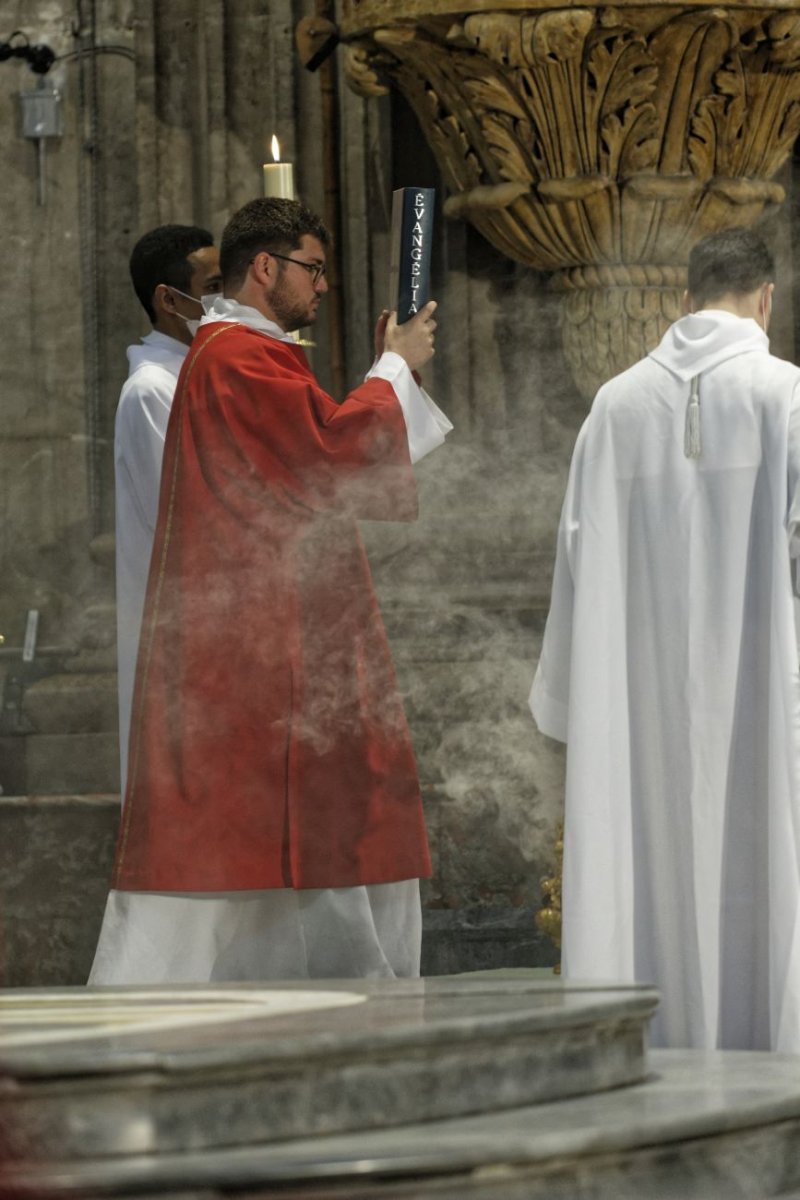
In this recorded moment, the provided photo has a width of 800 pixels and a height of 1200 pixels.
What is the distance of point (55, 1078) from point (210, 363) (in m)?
2.15

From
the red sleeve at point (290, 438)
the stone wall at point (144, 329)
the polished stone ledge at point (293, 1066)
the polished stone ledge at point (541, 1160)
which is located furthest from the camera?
the stone wall at point (144, 329)

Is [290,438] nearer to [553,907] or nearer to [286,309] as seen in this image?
[286,309]

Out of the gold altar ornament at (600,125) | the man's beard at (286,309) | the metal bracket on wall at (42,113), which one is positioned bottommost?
the man's beard at (286,309)

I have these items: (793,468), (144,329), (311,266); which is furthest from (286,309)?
(144,329)

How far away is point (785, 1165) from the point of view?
314 cm

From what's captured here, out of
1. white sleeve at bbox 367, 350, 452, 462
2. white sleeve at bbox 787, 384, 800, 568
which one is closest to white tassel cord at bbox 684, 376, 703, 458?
white sleeve at bbox 787, 384, 800, 568

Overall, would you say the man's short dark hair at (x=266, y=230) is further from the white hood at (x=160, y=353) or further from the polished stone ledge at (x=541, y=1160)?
the polished stone ledge at (x=541, y=1160)

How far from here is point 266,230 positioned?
472 centimetres

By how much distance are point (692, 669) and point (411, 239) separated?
95 centimetres

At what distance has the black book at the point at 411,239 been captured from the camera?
4562mm

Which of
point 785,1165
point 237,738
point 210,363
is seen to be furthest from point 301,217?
point 785,1165

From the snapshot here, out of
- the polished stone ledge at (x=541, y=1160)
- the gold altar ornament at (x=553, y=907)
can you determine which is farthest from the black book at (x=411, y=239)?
the polished stone ledge at (x=541, y=1160)

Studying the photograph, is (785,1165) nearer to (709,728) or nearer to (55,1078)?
(55,1078)

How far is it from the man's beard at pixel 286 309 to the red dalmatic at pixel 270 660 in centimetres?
14
